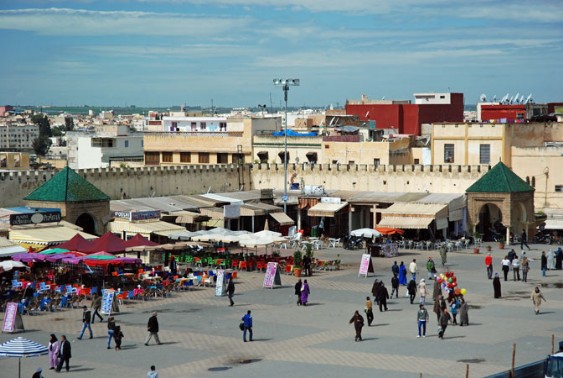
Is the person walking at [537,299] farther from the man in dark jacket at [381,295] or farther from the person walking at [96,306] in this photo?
the person walking at [96,306]

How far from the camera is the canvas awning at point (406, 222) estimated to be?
165 feet

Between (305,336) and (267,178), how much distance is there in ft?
108

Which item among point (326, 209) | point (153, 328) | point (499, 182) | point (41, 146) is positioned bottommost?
point (153, 328)

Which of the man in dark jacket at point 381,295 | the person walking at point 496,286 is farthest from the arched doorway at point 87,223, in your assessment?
the person walking at point 496,286

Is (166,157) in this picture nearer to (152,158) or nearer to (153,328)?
(152,158)

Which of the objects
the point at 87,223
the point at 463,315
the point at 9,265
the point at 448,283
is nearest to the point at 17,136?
the point at 87,223

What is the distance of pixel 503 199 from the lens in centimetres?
5200

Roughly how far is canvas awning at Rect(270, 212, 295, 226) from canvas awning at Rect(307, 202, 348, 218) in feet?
4.11

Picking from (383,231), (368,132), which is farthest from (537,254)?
(368,132)

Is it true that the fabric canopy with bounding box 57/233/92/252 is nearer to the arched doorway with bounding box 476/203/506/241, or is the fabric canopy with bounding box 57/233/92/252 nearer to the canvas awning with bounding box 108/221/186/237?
the canvas awning with bounding box 108/221/186/237

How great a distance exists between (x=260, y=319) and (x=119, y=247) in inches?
325

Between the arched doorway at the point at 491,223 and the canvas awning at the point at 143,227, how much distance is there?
52.1 feet

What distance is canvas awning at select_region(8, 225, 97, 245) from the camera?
135ft

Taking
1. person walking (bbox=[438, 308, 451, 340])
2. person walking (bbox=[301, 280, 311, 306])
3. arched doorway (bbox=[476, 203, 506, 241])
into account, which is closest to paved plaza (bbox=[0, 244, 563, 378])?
person walking (bbox=[438, 308, 451, 340])
